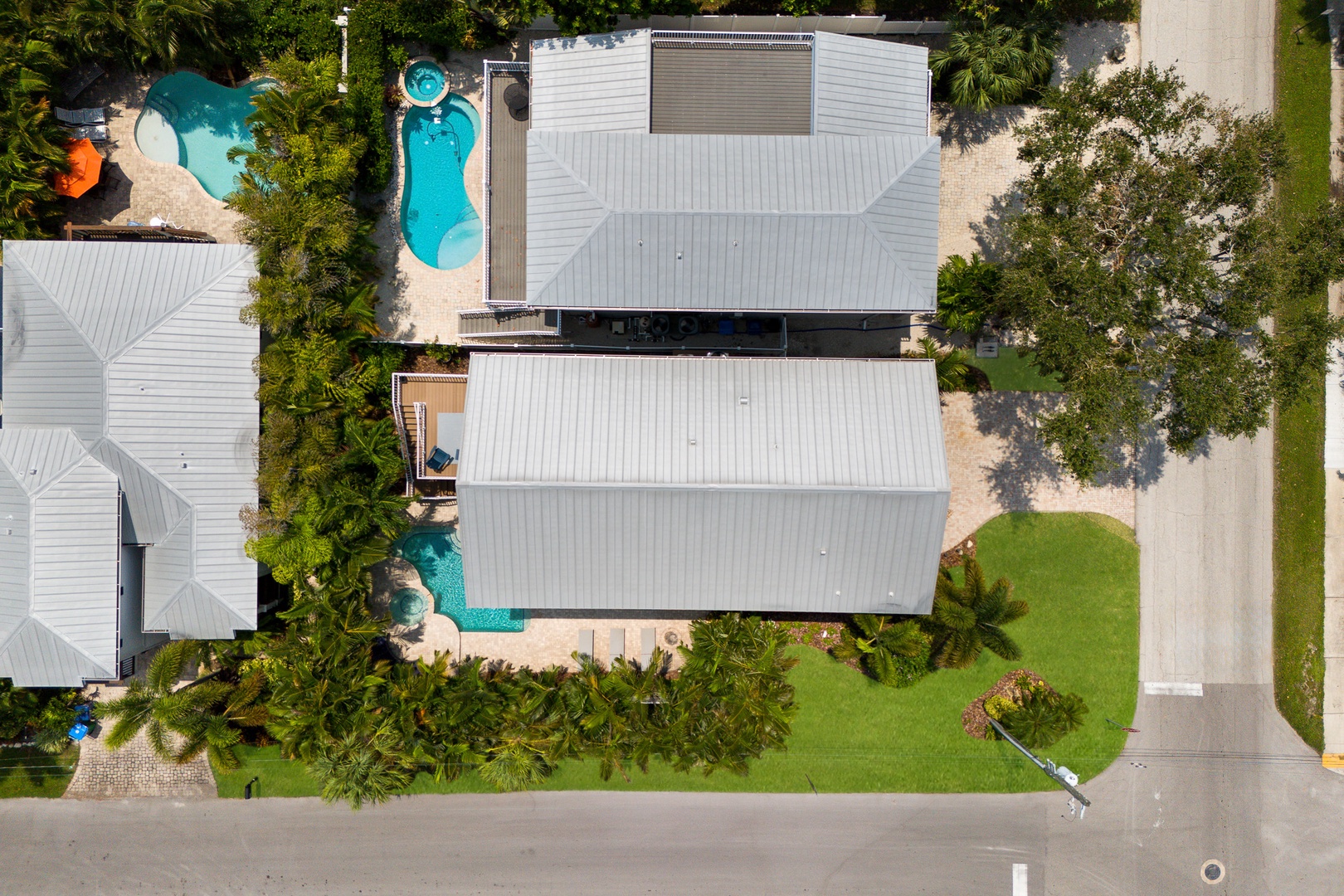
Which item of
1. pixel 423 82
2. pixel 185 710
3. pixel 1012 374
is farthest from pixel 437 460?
pixel 1012 374

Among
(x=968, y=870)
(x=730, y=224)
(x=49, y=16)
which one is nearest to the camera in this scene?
(x=730, y=224)

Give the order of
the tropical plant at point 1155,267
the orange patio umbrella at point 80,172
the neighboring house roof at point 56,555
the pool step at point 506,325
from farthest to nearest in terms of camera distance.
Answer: the orange patio umbrella at point 80,172 < the pool step at point 506,325 < the neighboring house roof at point 56,555 < the tropical plant at point 1155,267

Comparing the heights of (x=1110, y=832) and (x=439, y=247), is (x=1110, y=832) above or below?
below

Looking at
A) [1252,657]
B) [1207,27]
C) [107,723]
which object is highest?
[1207,27]

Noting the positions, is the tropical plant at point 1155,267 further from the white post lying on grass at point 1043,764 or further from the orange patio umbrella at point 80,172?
the orange patio umbrella at point 80,172

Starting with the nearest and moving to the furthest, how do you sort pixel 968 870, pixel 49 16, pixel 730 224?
pixel 730 224, pixel 49 16, pixel 968 870

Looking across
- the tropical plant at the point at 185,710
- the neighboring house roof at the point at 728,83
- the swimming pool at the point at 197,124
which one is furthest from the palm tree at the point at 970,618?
the swimming pool at the point at 197,124

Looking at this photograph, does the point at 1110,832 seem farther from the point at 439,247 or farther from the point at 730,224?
the point at 439,247

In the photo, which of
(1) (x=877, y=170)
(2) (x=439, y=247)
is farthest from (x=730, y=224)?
(2) (x=439, y=247)
